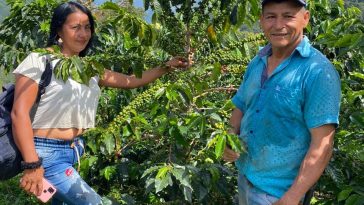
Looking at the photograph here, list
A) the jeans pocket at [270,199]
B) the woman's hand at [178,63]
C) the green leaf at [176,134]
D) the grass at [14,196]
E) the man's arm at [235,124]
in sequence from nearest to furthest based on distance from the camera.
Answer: the jeans pocket at [270,199]
the man's arm at [235,124]
the green leaf at [176,134]
the woman's hand at [178,63]
the grass at [14,196]

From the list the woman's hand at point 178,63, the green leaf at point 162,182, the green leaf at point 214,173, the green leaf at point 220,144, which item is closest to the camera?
the green leaf at point 220,144

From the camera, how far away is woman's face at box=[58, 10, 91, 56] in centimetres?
236

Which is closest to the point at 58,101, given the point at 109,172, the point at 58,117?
the point at 58,117

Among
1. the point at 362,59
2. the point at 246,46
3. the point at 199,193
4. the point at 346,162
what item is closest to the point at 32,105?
the point at 199,193

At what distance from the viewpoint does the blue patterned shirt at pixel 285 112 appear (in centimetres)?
158

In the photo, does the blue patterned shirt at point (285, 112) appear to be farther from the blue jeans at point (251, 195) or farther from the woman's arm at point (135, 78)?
the woman's arm at point (135, 78)

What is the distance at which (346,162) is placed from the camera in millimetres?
2354

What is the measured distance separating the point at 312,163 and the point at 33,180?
1290 millimetres

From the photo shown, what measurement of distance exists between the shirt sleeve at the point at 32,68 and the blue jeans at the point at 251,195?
1.03m

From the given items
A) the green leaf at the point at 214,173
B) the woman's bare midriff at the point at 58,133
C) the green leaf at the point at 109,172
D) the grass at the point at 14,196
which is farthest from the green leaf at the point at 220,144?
the grass at the point at 14,196

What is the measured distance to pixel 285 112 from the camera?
168 cm

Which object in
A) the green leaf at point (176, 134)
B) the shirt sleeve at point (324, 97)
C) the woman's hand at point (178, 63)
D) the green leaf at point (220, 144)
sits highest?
the shirt sleeve at point (324, 97)

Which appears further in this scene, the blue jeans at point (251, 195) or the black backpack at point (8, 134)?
the black backpack at point (8, 134)

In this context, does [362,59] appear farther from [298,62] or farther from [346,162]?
[298,62]
